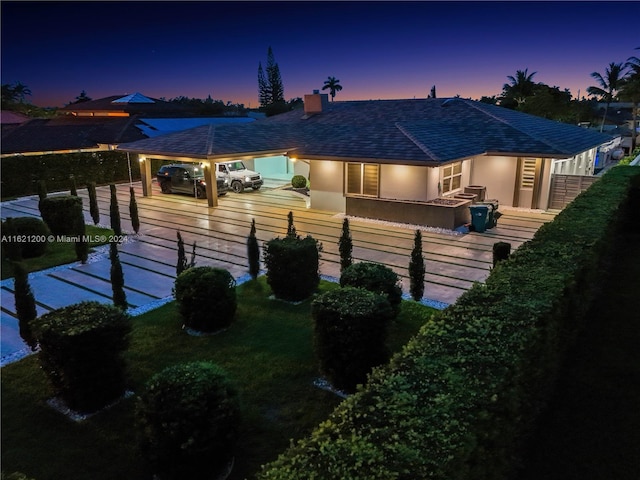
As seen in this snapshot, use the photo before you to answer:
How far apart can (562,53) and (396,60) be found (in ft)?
45.9

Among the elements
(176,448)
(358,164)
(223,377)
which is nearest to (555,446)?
(223,377)

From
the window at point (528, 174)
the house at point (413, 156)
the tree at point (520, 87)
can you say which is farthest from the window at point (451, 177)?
the tree at point (520, 87)

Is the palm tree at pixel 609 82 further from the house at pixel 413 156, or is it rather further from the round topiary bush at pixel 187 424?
the round topiary bush at pixel 187 424

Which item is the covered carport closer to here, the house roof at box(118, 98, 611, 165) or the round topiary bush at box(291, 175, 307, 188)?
the house roof at box(118, 98, 611, 165)

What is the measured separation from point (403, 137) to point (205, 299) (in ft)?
42.9

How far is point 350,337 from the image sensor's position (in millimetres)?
5938

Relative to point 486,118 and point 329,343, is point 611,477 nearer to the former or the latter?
point 329,343

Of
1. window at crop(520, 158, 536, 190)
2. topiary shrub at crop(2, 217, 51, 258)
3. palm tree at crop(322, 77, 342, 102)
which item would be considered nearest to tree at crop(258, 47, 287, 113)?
palm tree at crop(322, 77, 342, 102)

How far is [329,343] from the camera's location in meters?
6.12

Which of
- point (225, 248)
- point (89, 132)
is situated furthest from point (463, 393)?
point (89, 132)

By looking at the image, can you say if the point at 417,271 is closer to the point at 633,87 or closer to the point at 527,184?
the point at 527,184

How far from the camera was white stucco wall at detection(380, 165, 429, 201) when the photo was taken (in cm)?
1716

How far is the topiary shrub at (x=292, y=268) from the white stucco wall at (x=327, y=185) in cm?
967

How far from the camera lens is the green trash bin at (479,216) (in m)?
15.4
